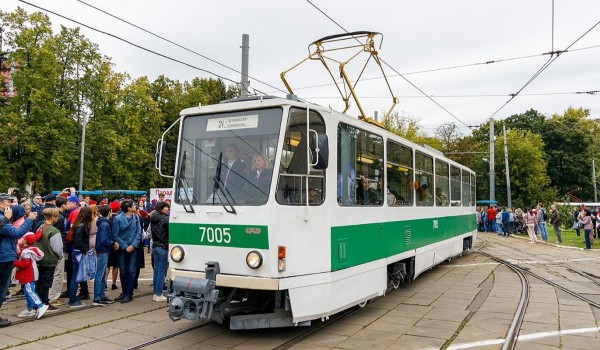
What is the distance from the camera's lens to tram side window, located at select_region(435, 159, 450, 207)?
11.8 m

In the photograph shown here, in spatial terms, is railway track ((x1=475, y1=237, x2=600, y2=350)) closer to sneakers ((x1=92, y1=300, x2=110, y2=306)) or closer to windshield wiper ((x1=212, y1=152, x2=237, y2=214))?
windshield wiper ((x1=212, y1=152, x2=237, y2=214))

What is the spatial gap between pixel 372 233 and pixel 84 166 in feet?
101

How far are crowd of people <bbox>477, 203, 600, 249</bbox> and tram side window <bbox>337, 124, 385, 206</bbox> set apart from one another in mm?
15636

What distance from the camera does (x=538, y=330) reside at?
22.5 ft

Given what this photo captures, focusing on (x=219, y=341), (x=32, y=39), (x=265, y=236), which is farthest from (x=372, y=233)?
(x=32, y=39)

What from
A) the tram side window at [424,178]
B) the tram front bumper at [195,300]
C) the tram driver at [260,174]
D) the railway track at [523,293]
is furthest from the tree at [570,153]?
the tram front bumper at [195,300]

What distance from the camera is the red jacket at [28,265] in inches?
280

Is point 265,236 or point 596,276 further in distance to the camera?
point 596,276

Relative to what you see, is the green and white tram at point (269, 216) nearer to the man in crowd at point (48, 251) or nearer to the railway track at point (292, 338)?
the railway track at point (292, 338)

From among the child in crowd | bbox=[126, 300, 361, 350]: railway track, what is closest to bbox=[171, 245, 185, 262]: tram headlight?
bbox=[126, 300, 361, 350]: railway track

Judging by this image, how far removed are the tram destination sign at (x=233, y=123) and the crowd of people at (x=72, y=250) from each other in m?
2.76

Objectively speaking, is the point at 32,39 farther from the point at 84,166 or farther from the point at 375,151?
the point at 375,151

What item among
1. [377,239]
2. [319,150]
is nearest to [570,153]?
[377,239]

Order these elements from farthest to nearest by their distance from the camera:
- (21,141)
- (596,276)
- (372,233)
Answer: (21,141), (596,276), (372,233)
